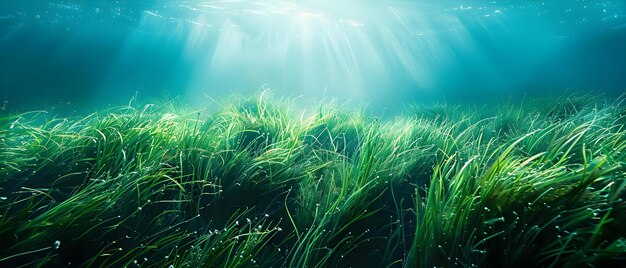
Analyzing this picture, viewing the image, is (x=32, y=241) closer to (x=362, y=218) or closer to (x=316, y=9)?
(x=362, y=218)

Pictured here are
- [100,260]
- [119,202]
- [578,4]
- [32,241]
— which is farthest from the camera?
[578,4]

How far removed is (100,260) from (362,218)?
1525 mm

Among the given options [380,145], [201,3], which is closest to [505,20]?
[201,3]

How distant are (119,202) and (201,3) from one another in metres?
16.6

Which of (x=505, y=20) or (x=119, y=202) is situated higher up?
(x=505, y=20)

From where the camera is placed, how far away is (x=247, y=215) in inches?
88.6

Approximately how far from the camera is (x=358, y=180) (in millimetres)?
2254

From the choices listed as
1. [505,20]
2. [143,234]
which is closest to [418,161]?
[143,234]

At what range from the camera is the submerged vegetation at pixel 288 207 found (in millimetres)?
1561

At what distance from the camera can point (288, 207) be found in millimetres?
2363

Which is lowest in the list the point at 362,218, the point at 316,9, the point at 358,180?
the point at 362,218

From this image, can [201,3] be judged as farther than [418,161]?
Yes

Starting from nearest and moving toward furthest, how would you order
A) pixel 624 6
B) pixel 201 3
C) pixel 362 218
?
pixel 362 218, pixel 201 3, pixel 624 6

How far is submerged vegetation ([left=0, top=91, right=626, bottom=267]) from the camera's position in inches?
61.4
